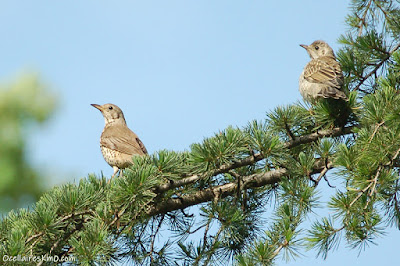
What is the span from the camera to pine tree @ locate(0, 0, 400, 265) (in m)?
3.11

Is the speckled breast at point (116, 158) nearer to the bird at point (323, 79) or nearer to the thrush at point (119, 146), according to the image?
the thrush at point (119, 146)

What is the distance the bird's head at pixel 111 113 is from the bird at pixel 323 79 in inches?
86.1

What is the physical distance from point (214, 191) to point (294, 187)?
59 centimetres

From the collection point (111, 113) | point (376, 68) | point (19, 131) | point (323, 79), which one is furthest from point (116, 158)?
point (19, 131)

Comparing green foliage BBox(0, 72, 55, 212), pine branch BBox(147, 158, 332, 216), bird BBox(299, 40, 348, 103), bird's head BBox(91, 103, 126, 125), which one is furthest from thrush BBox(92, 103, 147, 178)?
green foliage BBox(0, 72, 55, 212)

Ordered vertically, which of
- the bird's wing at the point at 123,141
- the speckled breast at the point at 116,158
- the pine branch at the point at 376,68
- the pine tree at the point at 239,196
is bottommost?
the pine tree at the point at 239,196

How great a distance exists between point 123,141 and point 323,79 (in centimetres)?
198

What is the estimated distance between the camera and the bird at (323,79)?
4.24 metres

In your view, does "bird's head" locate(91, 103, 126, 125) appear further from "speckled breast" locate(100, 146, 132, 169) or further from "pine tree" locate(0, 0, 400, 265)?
"pine tree" locate(0, 0, 400, 265)

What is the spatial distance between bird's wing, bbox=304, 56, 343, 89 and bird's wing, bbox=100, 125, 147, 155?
Result: 5.67 feet

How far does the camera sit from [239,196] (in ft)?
12.4

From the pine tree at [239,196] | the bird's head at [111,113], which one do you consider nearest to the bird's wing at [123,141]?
the bird's head at [111,113]

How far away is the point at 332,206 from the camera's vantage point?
3.15m

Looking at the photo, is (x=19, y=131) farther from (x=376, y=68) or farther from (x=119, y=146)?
(x=376, y=68)
